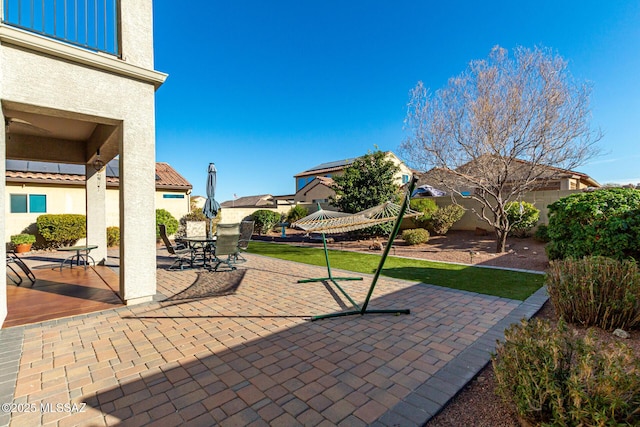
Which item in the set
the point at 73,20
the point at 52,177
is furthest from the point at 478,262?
the point at 52,177

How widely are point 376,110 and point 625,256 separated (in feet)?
52.7

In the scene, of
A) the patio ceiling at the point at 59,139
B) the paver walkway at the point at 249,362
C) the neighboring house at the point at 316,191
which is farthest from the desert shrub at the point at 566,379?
the neighboring house at the point at 316,191

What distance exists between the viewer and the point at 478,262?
29.1 feet

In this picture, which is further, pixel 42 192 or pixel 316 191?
pixel 316 191

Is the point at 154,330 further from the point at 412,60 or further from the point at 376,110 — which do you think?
the point at 376,110

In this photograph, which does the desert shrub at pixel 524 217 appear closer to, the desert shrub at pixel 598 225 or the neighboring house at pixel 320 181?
the desert shrub at pixel 598 225

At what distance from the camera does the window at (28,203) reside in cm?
1211

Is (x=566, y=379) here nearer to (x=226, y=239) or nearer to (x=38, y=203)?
(x=226, y=239)

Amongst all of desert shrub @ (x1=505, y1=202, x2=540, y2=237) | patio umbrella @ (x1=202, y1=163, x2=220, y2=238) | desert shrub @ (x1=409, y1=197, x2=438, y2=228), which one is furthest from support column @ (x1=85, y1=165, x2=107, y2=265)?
desert shrub @ (x1=505, y1=202, x2=540, y2=237)

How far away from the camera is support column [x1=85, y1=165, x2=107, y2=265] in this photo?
8.42 m

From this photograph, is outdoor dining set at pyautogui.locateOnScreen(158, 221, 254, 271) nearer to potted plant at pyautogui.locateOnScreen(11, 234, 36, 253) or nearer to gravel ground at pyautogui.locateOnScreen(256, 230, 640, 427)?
gravel ground at pyautogui.locateOnScreen(256, 230, 640, 427)

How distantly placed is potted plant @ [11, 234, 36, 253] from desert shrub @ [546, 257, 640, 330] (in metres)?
16.5

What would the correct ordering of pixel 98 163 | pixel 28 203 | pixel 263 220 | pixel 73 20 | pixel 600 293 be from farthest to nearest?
1. pixel 263 220
2. pixel 28 203
3. pixel 98 163
4. pixel 73 20
5. pixel 600 293

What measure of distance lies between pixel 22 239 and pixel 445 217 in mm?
17724
